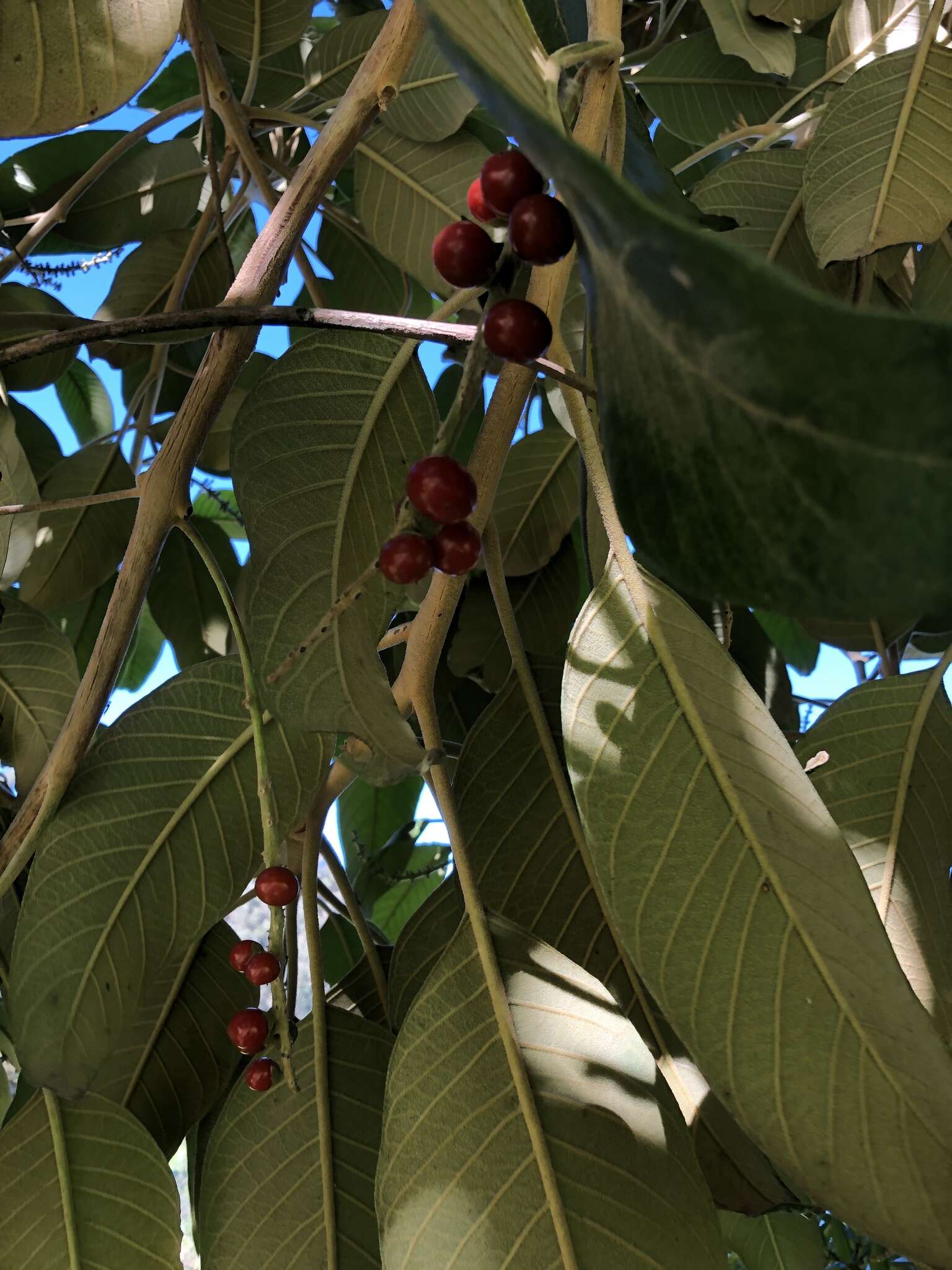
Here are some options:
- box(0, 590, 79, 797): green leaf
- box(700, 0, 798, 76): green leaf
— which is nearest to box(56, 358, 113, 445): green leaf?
box(0, 590, 79, 797): green leaf

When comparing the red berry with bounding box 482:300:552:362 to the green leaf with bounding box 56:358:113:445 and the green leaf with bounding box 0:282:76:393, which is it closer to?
the green leaf with bounding box 0:282:76:393

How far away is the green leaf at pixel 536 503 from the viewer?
0.90 meters

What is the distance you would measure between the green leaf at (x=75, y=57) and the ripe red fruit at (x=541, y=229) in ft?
0.56

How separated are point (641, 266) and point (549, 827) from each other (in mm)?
358

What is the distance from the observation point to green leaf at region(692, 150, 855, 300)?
72 cm

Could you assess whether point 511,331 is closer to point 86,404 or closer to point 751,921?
point 751,921

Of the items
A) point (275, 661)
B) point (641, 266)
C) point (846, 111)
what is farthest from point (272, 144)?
point (641, 266)

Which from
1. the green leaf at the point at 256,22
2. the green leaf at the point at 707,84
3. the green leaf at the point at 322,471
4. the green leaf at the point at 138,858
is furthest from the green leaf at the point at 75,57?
the green leaf at the point at 707,84

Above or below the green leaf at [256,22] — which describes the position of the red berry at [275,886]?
below

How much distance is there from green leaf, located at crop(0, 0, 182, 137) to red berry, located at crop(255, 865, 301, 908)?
0.30 m

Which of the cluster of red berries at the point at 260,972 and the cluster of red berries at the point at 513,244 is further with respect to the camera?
the cluster of red berries at the point at 260,972

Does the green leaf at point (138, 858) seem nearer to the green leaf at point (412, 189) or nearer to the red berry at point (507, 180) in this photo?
the red berry at point (507, 180)

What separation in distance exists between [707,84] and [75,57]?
0.72 m

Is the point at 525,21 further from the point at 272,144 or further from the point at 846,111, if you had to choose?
the point at 272,144
